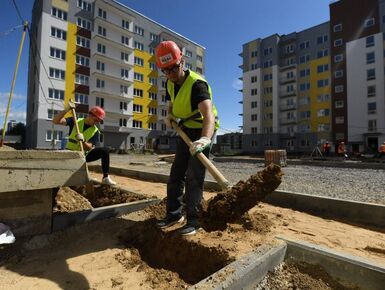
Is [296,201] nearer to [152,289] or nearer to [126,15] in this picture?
[152,289]

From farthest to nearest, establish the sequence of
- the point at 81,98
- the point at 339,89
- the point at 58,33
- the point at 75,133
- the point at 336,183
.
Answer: the point at 339,89 → the point at 81,98 → the point at 58,33 → the point at 336,183 → the point at 75,133

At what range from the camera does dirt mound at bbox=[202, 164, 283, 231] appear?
3.42 metres

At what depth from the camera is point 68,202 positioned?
452cm

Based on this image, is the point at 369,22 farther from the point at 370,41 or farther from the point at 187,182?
the point at 187,182

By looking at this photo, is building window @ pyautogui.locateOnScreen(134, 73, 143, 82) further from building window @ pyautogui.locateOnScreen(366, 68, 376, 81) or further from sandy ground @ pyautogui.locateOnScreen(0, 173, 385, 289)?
sandy ground @ pyautogui.locateOnScreen(0, 173, 385, 289)

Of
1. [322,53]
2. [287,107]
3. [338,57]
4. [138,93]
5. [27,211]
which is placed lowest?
[27,211]

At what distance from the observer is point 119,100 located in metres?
45.2

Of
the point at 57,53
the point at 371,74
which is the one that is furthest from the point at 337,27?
the point at 57,53

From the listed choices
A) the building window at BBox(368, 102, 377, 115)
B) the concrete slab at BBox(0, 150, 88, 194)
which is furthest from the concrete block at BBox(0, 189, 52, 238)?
the building window at BBox(368, 102, 377, 115)

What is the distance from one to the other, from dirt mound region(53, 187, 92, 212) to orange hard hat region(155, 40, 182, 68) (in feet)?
8.60

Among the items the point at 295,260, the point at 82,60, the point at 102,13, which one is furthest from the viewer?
the point at 102,13

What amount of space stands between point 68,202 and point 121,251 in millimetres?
1879

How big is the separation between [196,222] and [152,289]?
3.09 feet

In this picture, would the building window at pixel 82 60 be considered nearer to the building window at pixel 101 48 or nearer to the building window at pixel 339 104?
the building window at pixel 101 48
